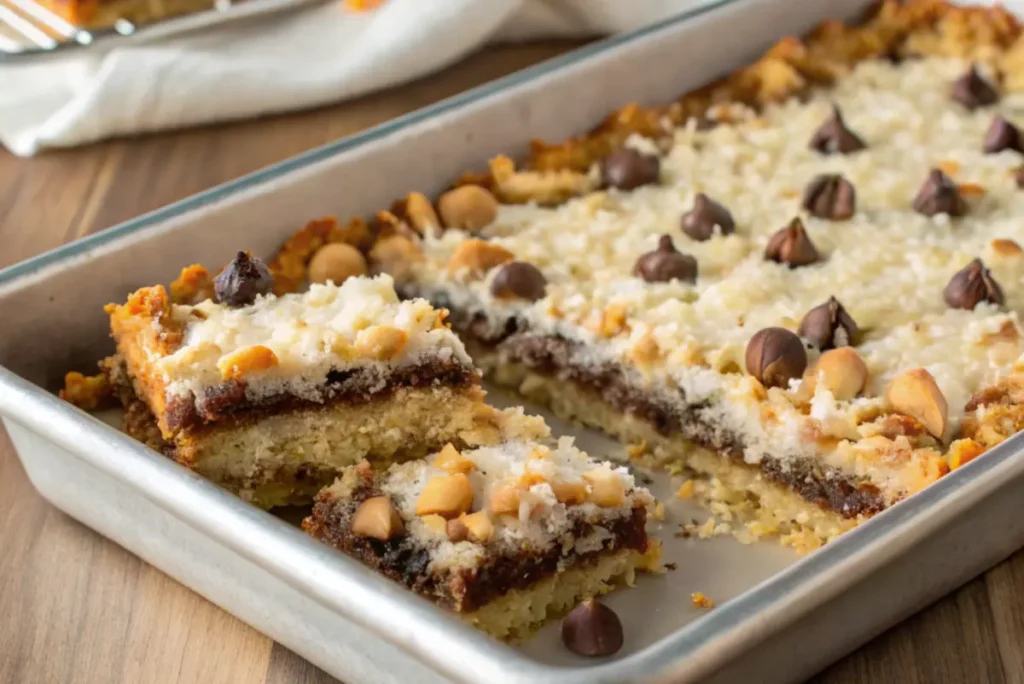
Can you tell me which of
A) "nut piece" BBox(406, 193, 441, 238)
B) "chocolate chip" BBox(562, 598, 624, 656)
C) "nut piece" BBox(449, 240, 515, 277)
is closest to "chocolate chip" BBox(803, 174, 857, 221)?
"nut piece" BBox(449, 240, 515, 277)

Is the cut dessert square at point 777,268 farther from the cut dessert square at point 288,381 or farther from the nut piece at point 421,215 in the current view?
the cut dessert square at point 288,381

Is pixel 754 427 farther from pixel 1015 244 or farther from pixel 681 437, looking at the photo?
pixel 1015 244

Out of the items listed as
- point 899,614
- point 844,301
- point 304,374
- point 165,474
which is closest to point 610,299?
point 844,301

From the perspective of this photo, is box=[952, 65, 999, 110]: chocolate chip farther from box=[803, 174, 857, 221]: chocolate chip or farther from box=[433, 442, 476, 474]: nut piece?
box=[433, 442, 476, 474]: nut piece

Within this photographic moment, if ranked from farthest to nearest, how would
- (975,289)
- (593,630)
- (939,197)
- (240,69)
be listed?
1. (240,69)
2. (939,197)
3. (975,289)
4. (593,630)

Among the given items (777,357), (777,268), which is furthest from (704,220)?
(777,357)

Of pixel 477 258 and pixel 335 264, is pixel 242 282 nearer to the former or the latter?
pixel 335 264
